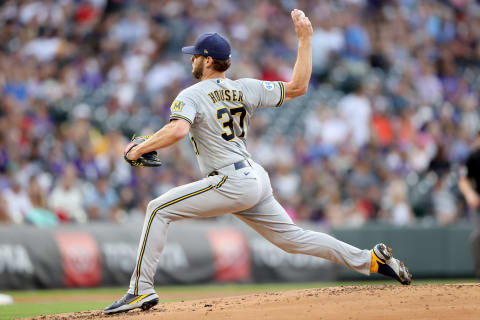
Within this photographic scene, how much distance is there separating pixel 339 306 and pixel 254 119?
10542mm

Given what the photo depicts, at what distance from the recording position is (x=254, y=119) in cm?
1623

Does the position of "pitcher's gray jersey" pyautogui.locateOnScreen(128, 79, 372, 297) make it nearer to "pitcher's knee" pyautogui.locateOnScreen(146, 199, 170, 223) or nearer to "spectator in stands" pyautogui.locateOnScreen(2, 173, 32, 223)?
"pitcher's knee" pyautogui.locateOnScreen(146, 199, 170, 223)

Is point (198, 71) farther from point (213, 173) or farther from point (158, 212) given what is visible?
point (158, 212)

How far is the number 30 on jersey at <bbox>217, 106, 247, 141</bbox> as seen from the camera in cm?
614

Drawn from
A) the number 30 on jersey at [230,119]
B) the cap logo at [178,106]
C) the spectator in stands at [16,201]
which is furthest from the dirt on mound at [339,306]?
the spectator in stands at [16,201]

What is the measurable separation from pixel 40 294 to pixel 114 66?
6.27m

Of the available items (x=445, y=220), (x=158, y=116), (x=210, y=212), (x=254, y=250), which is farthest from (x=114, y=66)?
(x=210, y=212)

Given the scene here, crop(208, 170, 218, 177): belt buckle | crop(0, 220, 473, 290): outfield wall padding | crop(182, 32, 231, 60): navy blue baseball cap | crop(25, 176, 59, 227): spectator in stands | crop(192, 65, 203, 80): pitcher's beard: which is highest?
crop(182, 32, 231, 60): navy blue baseball cap

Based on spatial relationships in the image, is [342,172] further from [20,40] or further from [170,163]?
[20,40]

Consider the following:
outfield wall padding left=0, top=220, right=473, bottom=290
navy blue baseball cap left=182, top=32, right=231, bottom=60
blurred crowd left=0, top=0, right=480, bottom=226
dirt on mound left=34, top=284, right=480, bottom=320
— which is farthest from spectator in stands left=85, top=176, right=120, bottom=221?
navy blue baseball cap left=182, top=32, right=231, bottom=60

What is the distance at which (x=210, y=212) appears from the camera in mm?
6176

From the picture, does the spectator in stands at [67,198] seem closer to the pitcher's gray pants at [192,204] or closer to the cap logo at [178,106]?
the pitcher's gray pants at [192,204]

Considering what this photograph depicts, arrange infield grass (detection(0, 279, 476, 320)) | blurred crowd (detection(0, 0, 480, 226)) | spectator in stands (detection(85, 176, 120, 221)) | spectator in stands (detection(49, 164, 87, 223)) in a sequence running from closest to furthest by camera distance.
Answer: infield grass (detection(0, 279, 476, 320)) → spectator in stands (detection(49, 164, 87, 223)) → spectator in stands (detection(85, 176, 120, 221)) → blurred crowd (detection(0, 0, 480, 226))

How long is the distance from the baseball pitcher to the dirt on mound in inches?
10.3
